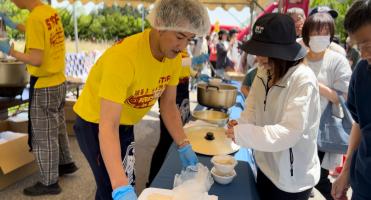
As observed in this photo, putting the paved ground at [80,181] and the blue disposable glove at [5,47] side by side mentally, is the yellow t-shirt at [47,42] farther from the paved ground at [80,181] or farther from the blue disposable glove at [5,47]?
the paved ground at [80,181]

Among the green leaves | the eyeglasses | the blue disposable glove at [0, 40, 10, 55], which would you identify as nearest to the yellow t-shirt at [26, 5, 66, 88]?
the blue disposable glove at [0, 40, 10, 55]

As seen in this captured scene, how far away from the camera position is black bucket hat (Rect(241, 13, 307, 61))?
1.09m

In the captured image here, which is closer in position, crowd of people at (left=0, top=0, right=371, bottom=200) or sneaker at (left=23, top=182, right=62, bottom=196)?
crowd of people at (left=0, top=0, right=371, bottom=200)

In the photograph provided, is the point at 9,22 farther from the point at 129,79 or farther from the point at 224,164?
the point at 224,164

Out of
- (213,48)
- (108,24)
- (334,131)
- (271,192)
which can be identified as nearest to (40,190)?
(271,192)

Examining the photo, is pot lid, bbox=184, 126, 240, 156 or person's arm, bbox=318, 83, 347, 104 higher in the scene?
person's arm, bbox=318, 83, 347, 104

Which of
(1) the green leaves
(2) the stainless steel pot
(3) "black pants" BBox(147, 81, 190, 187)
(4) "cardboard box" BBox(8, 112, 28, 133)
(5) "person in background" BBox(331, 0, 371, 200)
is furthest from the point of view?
(1) the green leaves

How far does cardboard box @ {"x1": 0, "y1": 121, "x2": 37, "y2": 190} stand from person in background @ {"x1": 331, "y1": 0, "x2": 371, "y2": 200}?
2.30 m

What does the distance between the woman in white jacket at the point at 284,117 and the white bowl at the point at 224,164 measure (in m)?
0.14

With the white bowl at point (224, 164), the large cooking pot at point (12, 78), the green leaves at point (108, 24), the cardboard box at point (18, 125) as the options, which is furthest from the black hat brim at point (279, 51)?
the green leaves at point (108, 24)

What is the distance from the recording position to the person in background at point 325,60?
70.8 inches

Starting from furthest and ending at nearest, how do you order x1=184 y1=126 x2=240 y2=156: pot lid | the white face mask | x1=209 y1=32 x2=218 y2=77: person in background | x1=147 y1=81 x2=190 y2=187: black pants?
x1=209 y1=32 x2=218 y2=77: person in background → x1=147 y1=81 x2=190 y2=187: black pants → the white face mask → x1=184 y1=126 x2=240 y2=156: pot lid

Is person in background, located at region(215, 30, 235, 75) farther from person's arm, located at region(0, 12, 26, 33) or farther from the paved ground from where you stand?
person's arm, located at region(0, 12, 26, 33)

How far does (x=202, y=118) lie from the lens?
2.00 metres
